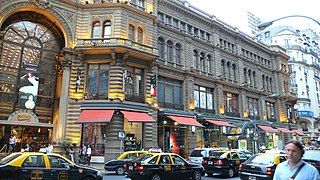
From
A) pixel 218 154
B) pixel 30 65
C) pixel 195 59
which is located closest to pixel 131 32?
pixel 30 65

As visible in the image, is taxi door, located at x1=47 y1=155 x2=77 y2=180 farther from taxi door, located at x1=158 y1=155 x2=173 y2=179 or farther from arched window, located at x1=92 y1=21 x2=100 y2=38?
arched window, located at x1=92 y1=21 x2=100 y2=38

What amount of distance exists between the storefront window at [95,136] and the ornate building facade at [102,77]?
0.09 meters

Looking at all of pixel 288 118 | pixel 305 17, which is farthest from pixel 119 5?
pixel 305 17

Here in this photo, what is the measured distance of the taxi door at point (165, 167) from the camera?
48.3 feet

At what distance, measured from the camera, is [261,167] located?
13086mm

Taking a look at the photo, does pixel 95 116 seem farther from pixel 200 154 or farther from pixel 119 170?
pixel 200 154

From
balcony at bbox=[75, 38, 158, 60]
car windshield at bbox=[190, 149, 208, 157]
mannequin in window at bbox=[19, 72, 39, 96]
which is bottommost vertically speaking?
car windshield at bbox=[190, 149, 208, 157]

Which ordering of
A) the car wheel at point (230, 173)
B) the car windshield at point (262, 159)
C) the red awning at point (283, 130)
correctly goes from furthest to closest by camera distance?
the red awning at point (283, 130) < the car wheel at point (230, 173) < the car windshield at point (262, 159)

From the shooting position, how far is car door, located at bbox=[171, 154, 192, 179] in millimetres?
15344

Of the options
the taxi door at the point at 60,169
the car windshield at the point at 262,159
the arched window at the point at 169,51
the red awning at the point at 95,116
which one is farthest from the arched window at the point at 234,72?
the taxi door at the point at 60,169

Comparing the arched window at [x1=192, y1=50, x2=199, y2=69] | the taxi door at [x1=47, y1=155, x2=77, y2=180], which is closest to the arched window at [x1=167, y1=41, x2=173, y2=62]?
the arched window at [x1=192, y1=50, x2=199, y2=69]

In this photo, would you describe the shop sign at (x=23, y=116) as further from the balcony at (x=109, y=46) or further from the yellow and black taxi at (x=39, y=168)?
the yellow and black taxi at (x=39, y=168)

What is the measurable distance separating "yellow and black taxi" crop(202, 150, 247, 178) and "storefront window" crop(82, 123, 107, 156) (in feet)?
Result: 37.3

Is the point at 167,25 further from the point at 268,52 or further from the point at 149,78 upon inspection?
the point at 268,52
